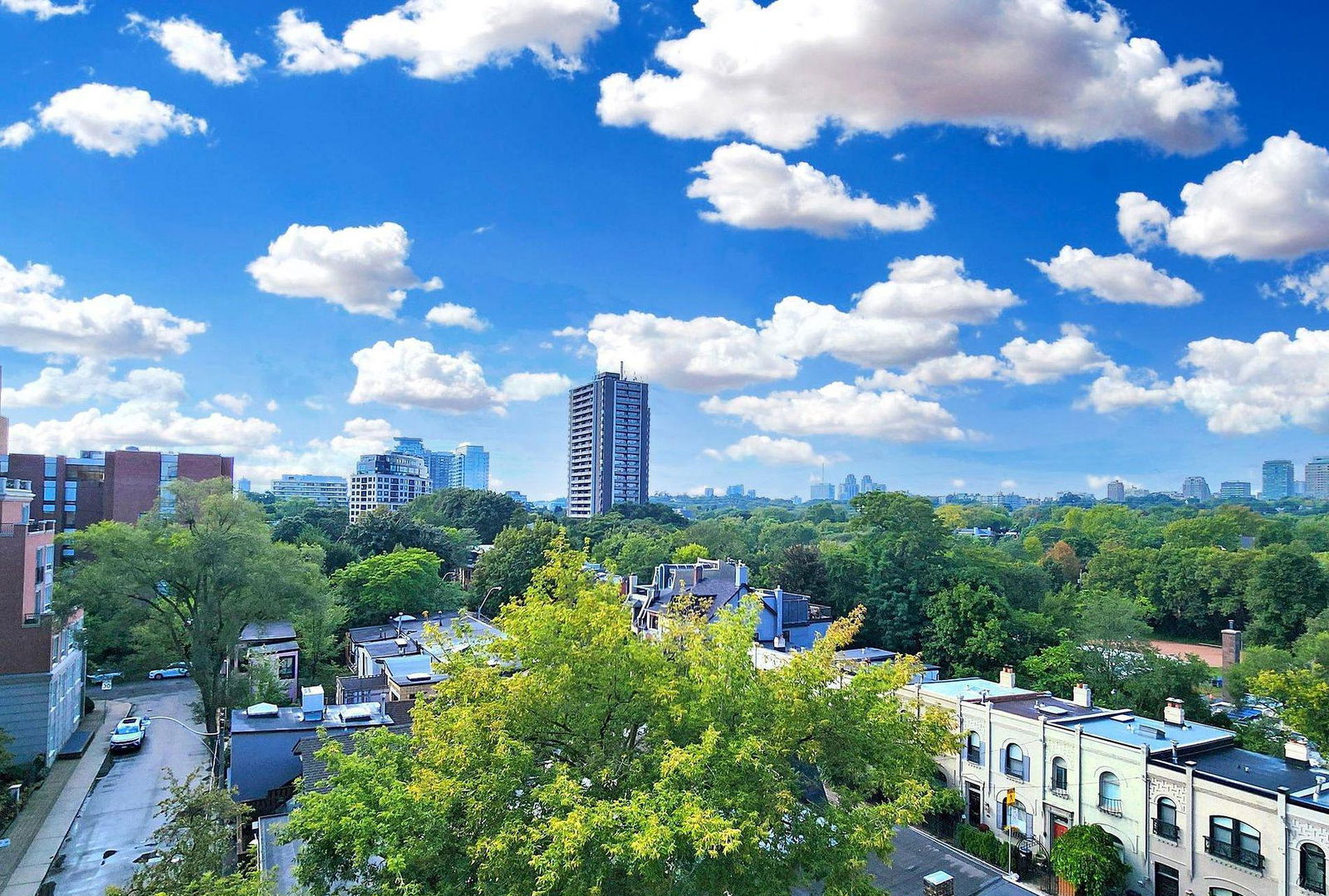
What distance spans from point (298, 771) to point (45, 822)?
10.9 meters

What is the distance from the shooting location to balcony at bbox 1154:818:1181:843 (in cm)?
2444

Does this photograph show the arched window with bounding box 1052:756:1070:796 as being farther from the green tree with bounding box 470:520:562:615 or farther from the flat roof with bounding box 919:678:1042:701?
the green tree with bounding box 470:520:562:615

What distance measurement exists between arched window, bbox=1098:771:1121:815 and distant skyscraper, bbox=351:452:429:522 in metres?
157

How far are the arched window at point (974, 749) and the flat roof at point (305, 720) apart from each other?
2207 centimetres

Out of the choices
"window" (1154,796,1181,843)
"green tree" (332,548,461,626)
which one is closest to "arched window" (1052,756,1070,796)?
"window" (1154,796,1181,843)

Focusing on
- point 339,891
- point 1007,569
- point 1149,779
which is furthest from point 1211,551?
point 339,891

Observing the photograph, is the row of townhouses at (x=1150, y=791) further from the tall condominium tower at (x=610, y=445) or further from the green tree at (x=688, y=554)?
the tall condominium tower at (x=610, y=445)

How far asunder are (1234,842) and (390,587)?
51847 millimetres

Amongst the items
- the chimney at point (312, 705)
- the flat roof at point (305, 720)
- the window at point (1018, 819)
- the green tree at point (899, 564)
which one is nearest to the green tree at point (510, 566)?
the green tree at point (899, 564)

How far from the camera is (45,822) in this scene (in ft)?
93.7

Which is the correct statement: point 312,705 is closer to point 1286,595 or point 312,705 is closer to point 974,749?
point 974,749

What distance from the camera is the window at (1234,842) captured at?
22.6m

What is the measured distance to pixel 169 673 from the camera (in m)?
55.1

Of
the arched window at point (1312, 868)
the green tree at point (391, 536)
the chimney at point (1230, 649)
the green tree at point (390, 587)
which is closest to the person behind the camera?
the arched window at point (1312, 868)
